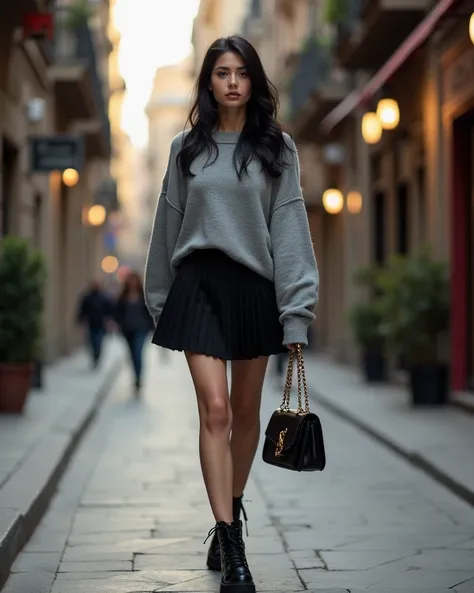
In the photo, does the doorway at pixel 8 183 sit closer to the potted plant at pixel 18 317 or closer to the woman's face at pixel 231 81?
the potted plant at pixel 18 317

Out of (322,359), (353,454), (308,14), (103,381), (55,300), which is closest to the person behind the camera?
(353,454)

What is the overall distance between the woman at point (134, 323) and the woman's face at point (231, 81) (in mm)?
12237

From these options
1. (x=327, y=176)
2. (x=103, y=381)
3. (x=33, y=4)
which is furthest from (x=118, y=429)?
(x=327, y=176)

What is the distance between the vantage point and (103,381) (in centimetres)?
1855

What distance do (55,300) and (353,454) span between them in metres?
13.5

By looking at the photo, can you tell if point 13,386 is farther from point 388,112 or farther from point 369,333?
point 369,333

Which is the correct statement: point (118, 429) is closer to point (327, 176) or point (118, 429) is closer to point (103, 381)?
point (103, 381)

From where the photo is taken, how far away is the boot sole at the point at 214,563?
5362 millimetres

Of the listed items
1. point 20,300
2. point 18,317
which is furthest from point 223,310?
point 20,300

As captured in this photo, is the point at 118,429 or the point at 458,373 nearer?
the point at 118,429

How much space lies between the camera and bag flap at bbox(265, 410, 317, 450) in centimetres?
478

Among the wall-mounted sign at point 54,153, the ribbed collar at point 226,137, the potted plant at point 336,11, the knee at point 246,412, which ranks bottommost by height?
the knee at point 246,412

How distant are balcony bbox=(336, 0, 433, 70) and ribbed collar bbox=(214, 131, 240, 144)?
1054 centimetres

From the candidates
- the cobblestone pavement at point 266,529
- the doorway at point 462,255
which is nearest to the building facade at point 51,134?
the doorway at point 462,255
